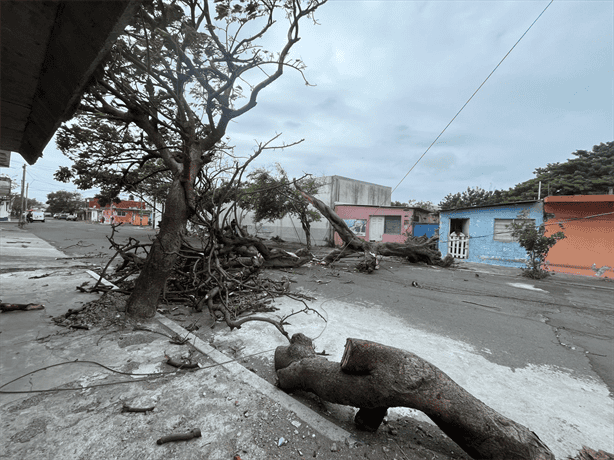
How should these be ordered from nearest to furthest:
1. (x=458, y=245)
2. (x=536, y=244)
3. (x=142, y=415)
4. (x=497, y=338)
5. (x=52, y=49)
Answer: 1. (x=52, y=49)
2. (x=142, y=415)
3. (x=497, y=338)
4. (x=536, y=244)
5. (x=458, y=245)

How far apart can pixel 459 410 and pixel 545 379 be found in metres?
1.93

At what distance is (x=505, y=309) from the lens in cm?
517

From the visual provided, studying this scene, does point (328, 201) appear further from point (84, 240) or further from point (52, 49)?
point (52, 49)

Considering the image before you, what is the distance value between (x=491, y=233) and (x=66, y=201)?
83524mm

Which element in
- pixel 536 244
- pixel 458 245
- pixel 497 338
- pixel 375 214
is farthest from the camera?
pixel 375 214

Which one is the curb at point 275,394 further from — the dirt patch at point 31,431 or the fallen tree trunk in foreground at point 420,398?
the dirt patch at point 31,431

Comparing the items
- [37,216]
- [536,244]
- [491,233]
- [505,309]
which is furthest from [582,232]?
[37,216]

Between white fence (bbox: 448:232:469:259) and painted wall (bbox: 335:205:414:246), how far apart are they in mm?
3062

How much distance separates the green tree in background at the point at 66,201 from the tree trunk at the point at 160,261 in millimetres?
77047

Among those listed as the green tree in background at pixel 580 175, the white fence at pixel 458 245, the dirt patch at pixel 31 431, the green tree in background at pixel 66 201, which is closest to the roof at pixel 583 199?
the white fence at pixel 458 245

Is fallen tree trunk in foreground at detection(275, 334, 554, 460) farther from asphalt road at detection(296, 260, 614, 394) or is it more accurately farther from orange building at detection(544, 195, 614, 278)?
orange building at detection(544, 195, 614, 278)

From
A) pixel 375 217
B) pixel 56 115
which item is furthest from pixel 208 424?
pixel 375 217

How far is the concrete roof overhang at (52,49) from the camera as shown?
1349 millimetres

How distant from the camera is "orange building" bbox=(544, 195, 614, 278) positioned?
394 inches
